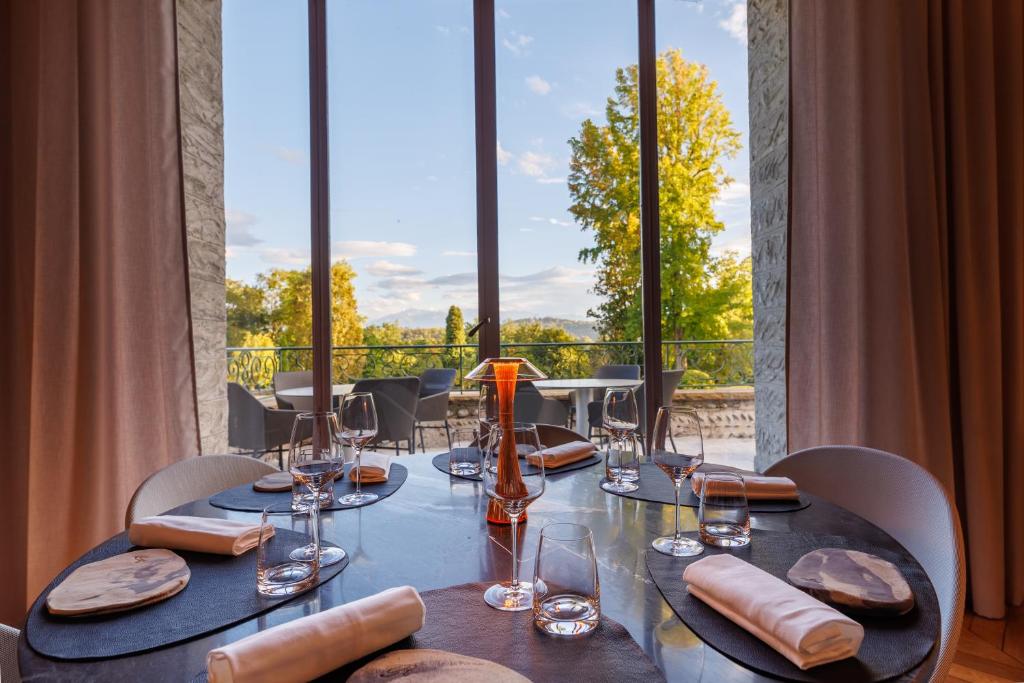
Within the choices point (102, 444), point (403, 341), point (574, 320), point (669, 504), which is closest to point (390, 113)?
point (403, 341)

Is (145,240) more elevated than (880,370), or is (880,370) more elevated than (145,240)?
(145,240)

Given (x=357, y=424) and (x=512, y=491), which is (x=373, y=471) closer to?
(x=357, y=424)

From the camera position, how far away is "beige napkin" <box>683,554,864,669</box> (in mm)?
579

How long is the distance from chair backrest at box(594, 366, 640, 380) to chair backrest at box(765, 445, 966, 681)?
148 centimetres

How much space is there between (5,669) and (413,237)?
2372 millimetres

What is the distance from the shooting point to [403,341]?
10.4 feet

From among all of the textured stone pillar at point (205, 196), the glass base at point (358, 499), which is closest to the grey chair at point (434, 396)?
the textured stone pillar at point (205, 196)

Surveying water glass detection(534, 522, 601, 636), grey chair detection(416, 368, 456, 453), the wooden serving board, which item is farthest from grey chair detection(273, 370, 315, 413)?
water glass detection(534, 522, 601, 636)

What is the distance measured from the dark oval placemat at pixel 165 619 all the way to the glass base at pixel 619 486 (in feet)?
2.03

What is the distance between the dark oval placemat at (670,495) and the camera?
1.09 meters

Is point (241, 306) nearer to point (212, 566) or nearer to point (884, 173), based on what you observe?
point (212, 566)

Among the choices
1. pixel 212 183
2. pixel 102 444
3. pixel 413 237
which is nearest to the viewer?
pixel 102 444

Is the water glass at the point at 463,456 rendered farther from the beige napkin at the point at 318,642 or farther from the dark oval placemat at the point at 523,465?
the beige napkin at the point at 318,642

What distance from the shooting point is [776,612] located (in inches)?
24.7
